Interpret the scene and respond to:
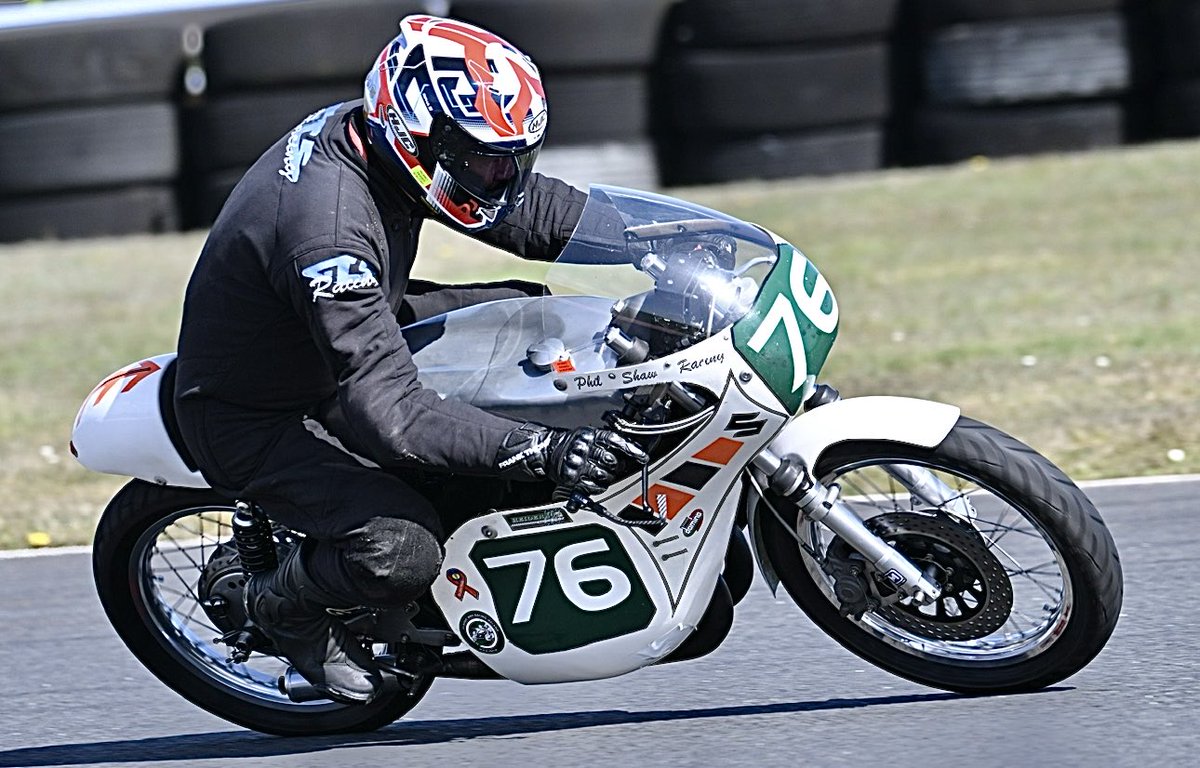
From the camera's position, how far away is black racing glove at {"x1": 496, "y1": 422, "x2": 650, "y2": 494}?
348 cm

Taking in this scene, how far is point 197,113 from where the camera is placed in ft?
39.7

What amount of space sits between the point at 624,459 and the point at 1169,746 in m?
1.24

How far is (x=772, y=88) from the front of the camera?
39.2ft

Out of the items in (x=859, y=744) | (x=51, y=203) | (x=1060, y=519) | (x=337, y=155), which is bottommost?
(x=51, y=203)

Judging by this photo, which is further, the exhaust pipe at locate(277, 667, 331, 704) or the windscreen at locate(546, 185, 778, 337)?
the exhaust pipe at locate(277, 667, 331, 704)

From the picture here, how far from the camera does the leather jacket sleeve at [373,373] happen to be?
137 inches

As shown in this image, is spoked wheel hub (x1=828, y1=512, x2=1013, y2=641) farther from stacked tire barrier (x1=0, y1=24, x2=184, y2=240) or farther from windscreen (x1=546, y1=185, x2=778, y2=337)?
stacked tire barrier (x1=0, y1=24, x2=184, y2=240)

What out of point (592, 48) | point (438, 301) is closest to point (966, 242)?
point (592, 48)

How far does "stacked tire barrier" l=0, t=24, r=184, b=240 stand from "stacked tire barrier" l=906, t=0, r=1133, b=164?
5171 millimetres

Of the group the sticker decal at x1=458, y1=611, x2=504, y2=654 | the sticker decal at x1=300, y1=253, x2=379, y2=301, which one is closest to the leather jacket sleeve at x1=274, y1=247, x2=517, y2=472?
the sticker decal at x1=300, y1=253, x2=379, y2=301

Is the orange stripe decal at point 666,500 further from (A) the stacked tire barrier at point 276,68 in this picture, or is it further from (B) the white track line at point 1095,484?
(A) the stacked tire barrier at point 276,68

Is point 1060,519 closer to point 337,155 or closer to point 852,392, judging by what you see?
point 337,155

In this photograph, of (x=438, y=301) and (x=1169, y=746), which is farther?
(x=438, y=301)

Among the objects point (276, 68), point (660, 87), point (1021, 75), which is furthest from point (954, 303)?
point (276, 68)
